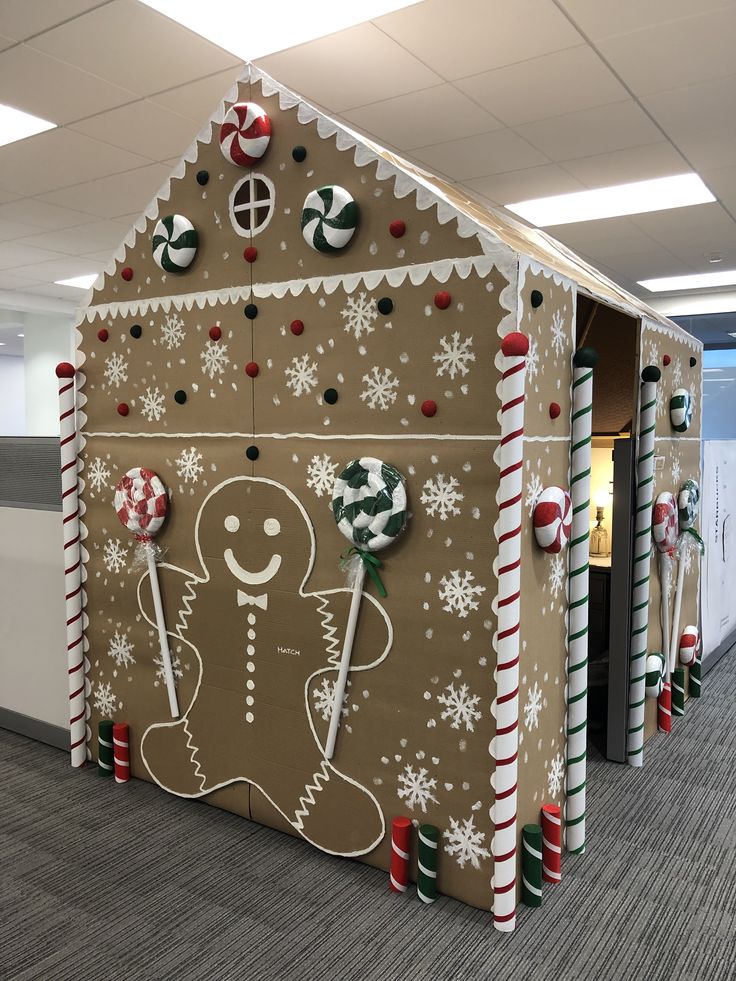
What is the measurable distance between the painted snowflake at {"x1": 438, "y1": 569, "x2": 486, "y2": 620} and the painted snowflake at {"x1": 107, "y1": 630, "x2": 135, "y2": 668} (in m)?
1.41

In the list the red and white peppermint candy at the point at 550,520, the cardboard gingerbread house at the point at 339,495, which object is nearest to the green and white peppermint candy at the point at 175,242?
the cardboard gingerbread house at the point at 339,495

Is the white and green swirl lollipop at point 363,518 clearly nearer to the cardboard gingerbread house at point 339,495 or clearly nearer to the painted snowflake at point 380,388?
the cardboard gingerbread house at point 339,495

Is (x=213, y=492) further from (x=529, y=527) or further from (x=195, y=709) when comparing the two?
(x=529, y=527)

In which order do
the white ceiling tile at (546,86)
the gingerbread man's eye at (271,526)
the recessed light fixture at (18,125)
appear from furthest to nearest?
1. the recessed light fixture at (18,125)
2. the white ceiling tile at (546,86)
3. the gingerbread man's eye at (271,526)

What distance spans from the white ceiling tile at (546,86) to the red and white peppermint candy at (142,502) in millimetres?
2553

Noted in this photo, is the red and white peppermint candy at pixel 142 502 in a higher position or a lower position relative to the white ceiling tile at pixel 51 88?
lower

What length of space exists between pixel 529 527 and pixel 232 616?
3.66 ft

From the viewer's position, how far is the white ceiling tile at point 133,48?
3350mm

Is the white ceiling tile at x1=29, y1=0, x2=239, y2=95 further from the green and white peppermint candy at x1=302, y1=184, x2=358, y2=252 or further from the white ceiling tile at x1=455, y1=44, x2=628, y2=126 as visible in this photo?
the green and white peppermint candy at x1=302, y1=184, x2=358, y2=252

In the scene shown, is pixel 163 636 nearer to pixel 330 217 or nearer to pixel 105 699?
pixel 105 699

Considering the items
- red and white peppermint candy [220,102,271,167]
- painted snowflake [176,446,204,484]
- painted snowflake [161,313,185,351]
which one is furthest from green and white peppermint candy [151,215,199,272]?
painted snowflake [176,446,204,484]

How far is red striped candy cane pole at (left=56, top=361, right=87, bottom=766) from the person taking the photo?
3.17 m

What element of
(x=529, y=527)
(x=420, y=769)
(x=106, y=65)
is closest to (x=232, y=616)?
(x=420, y=769)

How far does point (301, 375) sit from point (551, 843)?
1.65m
